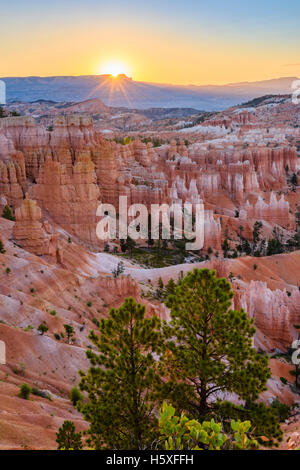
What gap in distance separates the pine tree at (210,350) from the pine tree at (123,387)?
26.6 inches

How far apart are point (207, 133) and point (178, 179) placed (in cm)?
5510

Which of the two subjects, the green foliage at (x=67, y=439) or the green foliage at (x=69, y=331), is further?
the green foliage at (x=69, y=331)

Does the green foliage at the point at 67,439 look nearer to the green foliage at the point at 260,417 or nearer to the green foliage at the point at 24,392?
the green foliage at the point at 260,417

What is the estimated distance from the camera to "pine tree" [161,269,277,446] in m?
9.30

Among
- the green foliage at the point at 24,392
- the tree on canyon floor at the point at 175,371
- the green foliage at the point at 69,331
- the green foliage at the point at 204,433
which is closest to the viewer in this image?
the green foliage at the point at 204,433

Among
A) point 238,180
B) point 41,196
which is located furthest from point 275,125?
point 41,196

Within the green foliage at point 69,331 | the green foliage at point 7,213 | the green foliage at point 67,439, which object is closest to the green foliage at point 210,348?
the green foliage at point 67,439

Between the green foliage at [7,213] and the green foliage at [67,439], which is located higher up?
the green foliage at [7,213]

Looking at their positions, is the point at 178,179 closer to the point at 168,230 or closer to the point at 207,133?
the point at 168,230

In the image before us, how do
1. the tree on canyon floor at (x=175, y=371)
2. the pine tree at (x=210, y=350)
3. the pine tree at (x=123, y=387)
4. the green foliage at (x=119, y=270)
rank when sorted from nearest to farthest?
the pine tree at (x=123, y=387) < the tree on canyon floor at (x=175, y=371) < the pine tree at (x=210, y=350) < the green foliage at (x=119, y=270)

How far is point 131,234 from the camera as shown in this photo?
47.7m

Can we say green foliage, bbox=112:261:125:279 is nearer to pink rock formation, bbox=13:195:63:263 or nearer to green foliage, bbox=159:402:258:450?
pink rock formation, bbox=13:195:63:263

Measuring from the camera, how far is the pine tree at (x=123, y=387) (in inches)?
341

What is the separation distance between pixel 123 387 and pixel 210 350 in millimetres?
2094
